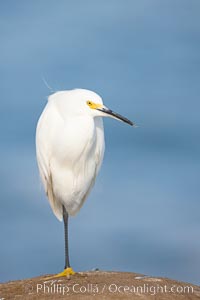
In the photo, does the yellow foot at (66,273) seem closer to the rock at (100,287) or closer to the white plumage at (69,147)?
the rock at (100,287)

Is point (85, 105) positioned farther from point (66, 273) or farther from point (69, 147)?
point (66, 273)

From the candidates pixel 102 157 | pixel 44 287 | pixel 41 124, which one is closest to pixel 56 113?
pixel 41 124

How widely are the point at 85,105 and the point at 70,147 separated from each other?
2.84 ft

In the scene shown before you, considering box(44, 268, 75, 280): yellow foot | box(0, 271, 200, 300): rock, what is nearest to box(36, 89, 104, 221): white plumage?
box(44, 268, 75, 280): yellow foot

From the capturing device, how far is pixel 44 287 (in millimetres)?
11664

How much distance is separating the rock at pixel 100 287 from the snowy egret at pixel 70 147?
57cm

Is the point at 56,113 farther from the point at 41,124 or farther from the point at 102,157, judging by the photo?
the point at 102,157

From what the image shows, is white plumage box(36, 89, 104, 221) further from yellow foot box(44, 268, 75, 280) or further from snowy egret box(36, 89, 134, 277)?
yellow foot box(44, 268, 75, 280)

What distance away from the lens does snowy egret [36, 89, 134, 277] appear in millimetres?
12180

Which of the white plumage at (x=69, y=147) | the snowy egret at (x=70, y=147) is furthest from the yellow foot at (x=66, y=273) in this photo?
the white plumage at (x=69, y=147)

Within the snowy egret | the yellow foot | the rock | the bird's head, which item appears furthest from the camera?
the yellow foot

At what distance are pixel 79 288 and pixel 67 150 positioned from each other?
244 cm

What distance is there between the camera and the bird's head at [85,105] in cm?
1202

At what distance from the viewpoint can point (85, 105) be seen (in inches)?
476
